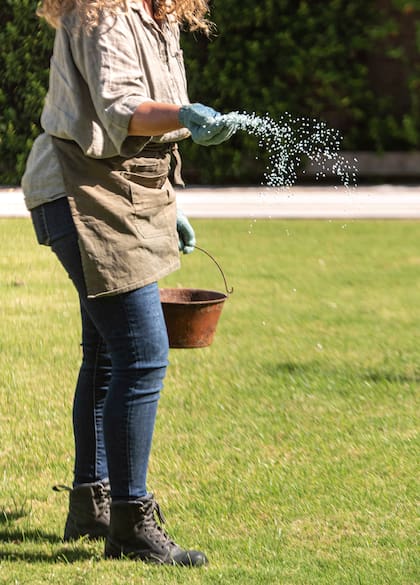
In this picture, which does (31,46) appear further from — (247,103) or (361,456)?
(361,456)

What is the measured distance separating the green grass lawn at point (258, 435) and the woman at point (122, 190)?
267mm

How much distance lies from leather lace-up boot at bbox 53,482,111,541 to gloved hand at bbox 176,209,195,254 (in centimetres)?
74

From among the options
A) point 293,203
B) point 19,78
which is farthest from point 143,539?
point 19,78

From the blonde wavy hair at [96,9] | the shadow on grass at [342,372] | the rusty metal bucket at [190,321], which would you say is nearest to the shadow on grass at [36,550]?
the rusty metal bucket at [190,321]

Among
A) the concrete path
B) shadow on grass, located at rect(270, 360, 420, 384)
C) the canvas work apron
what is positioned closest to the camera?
the canvas work apron

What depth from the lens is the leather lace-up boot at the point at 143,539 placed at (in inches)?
125

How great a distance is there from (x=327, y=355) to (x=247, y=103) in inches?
283

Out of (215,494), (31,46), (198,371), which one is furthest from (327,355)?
(31,46)

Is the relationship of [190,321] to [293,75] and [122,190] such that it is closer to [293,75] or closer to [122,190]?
[122,190]

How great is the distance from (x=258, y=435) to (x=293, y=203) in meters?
6.86

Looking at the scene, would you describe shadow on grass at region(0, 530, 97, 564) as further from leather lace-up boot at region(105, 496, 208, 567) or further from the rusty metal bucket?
the rusty metal bucket

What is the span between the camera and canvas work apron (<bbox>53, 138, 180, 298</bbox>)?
302 cm

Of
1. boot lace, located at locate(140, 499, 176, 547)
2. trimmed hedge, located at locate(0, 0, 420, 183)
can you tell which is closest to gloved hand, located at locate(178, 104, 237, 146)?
boot lace, located at locate(140, 499, 176, 547)

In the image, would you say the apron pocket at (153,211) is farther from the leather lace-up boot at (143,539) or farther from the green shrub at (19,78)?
the green shrub at (19,78)
